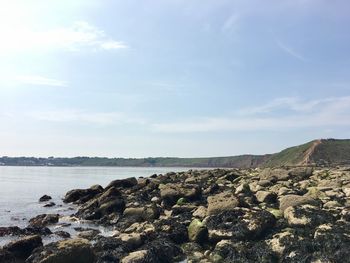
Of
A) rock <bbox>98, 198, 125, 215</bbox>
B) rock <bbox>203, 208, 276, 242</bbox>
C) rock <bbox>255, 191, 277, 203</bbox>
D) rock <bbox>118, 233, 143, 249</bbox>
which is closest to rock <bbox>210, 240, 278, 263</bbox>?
rock <bbox>203, 208, 276, 242</bbox>

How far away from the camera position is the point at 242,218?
19531mm

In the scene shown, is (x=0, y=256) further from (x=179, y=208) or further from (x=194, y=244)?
(x=179, y=208)

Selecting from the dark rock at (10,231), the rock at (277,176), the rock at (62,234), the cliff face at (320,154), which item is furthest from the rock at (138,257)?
the cliff face at (320,154)

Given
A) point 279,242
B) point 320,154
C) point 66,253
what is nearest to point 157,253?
point 66,253

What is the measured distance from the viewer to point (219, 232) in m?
18.7

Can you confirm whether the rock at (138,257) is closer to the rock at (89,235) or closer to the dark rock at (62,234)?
the rock at (89,235)

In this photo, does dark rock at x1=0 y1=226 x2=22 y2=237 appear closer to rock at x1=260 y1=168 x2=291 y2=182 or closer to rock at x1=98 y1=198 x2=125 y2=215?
rock at x1=98 y1=198 x2=125 y2=215

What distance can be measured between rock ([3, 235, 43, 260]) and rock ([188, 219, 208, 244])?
272 inches

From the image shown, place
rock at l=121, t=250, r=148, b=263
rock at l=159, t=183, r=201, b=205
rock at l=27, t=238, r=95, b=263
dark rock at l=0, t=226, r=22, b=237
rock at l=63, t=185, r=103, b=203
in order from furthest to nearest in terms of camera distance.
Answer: rock at l=63, t=185, r=103, b=203, rock at l=159, t=183, r=201, b=205, dark rock at l=0, t=226, r=22, b=237, rock at l=121, t=250, r=148, b=263, rock at l=27, t=238, r=95, b=263

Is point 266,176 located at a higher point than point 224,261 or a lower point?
higher

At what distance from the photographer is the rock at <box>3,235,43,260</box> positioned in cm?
1697

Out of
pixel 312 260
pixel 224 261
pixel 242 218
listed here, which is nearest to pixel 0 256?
pixel 224 261

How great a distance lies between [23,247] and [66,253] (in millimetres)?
3138

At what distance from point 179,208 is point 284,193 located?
6420 millimetres
